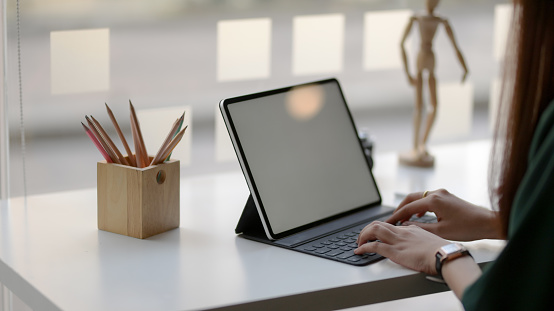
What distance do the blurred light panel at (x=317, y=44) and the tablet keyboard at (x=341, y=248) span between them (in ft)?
2.87

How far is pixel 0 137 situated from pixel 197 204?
46cm

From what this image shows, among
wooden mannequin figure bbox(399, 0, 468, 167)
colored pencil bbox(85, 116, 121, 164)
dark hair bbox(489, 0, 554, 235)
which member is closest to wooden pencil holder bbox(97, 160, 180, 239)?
colored pencil bbox(85, 116, 121, 164)

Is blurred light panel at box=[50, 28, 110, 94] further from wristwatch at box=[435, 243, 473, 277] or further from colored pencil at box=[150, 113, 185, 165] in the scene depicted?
wristwatch at box=[435, 243, 473, 277]

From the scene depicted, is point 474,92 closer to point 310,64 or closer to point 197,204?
point 310,64

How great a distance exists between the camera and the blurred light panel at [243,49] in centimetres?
201

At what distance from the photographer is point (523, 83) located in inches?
37.4

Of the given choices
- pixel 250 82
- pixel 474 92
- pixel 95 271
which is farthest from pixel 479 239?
pixel 474 92

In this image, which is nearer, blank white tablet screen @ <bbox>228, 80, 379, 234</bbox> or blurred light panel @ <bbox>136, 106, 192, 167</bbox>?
blank white tablet screen @ <bbox>228, 80, 379, 234</bbox>

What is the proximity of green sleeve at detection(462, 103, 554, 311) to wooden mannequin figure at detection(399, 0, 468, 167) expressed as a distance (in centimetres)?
107

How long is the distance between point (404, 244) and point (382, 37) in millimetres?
1215

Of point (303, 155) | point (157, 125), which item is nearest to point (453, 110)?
point (157, 125)

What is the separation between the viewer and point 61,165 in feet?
6.06

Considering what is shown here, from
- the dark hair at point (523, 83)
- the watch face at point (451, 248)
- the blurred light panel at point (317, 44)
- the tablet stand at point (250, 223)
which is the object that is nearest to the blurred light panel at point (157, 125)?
the blurred light panel at point (317, 44)

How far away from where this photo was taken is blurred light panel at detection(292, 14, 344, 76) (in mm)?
2141
